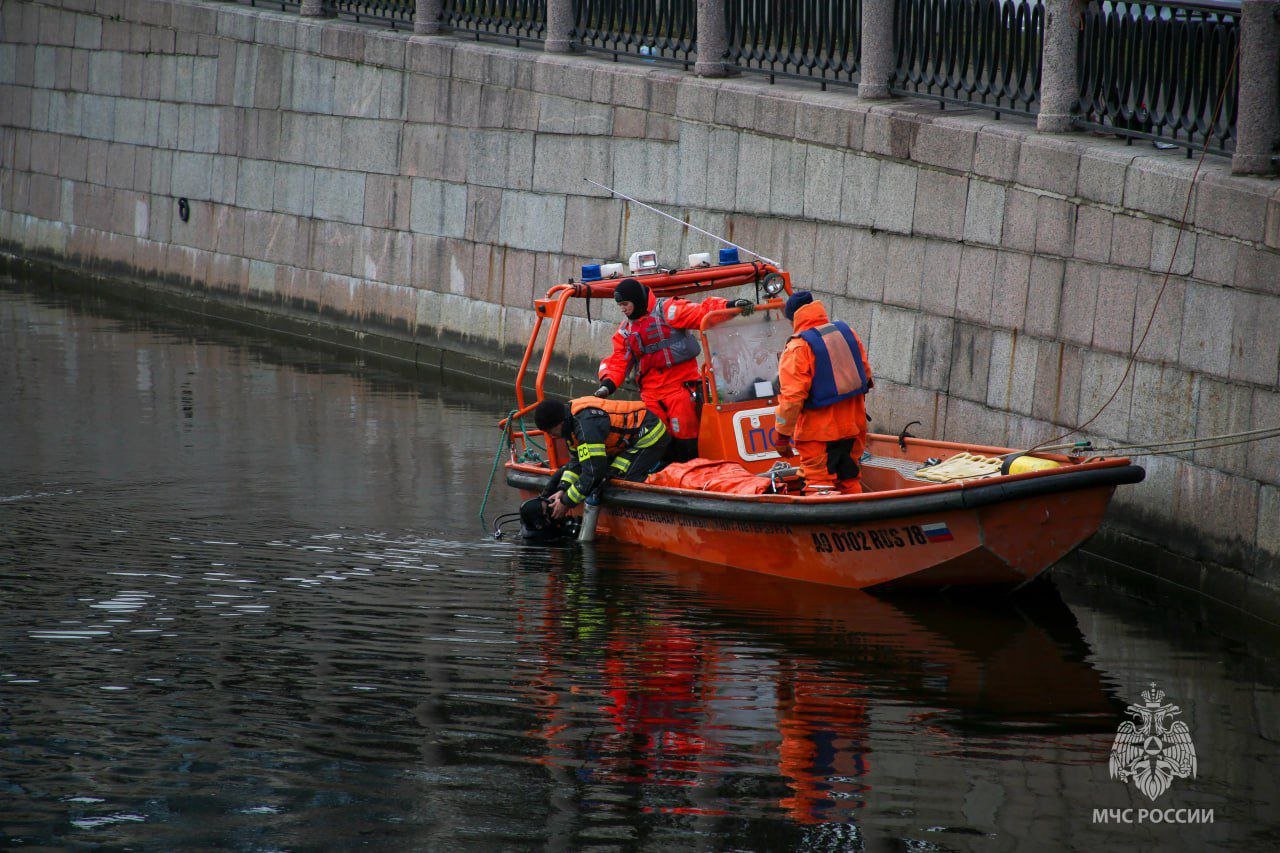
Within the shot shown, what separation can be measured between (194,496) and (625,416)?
10.5 feet

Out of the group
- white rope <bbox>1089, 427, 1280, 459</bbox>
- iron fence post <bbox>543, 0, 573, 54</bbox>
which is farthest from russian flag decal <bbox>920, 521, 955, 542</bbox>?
iron fence post <bbox>543, 0, 573, 54</bbox>

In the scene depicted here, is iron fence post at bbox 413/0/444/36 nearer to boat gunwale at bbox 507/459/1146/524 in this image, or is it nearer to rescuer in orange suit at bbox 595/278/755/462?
rescuer in orange suit at bbox 595/278/755/462

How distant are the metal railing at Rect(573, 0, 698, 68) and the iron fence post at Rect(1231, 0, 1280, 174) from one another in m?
6.11

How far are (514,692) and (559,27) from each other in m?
9.53

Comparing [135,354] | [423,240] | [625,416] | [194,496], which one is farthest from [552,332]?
[135,354]

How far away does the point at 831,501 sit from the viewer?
9359mm

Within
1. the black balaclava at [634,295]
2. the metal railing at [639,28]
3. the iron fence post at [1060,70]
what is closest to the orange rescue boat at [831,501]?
the black balaclava at [634,295]

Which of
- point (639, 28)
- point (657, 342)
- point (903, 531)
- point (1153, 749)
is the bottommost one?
point (1153, 749)

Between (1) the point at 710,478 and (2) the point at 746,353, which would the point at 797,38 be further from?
(1) the point at 710,478

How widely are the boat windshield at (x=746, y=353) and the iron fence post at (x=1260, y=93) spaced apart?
302cm

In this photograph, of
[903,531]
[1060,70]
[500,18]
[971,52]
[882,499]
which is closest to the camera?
[882,499]

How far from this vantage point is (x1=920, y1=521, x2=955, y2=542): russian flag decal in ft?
30.0

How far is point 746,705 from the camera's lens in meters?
7.71

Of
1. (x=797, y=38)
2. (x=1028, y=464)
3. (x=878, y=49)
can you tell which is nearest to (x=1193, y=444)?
(x=1028, y=464)
